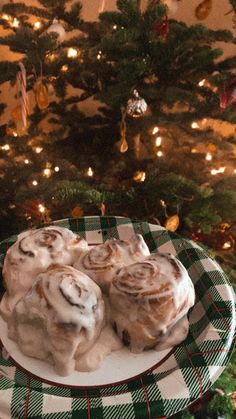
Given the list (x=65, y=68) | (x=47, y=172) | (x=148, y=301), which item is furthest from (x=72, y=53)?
(x=148, y=301)

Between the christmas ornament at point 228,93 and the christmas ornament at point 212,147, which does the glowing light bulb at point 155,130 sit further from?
the christmas ornament at point 228,93

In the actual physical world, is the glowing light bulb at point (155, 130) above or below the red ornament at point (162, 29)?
below

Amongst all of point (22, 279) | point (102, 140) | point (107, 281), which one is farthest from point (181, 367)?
point (102, 140)

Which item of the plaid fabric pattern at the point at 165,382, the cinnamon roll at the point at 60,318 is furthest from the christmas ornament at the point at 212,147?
the cinnamon roll at the point at 60,318

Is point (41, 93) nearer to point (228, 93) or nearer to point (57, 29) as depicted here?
point (57, 29)

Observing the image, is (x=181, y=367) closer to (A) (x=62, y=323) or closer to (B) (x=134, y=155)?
(A) (x=62, y=323)

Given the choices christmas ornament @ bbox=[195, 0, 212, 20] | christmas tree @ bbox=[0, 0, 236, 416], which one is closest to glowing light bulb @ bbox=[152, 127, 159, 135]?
christmas tree @ bbox=[0, 0, 236, 416]

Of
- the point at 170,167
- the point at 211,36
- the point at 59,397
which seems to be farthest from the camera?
the point at 170,167
